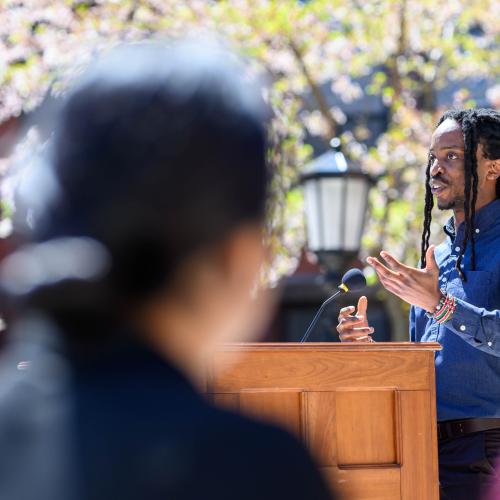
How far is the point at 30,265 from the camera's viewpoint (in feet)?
3.43

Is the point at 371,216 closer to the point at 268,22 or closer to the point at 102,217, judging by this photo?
the point at 268,22

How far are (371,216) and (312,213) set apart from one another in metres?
3.27

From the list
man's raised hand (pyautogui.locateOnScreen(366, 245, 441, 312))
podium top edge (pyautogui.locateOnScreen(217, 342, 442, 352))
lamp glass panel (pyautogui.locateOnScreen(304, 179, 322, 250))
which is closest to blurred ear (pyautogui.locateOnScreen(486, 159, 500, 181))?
man's raised hand (pyautogui.locateOnScreen(366, 245, 441, 312))

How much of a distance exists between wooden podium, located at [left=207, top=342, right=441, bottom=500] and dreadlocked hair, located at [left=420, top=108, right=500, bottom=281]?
453 mm

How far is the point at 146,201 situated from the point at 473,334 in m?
2.05

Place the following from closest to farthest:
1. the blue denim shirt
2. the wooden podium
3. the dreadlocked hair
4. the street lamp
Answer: the wooden podium, the blue denim shirt, the dreadlocked hair, the street lamp

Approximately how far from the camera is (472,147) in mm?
3316

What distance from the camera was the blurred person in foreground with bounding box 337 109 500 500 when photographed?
9.61ft

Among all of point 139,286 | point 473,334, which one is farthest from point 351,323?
→ point 139,286

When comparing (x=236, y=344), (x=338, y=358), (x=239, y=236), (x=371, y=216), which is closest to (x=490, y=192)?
(x=338, y=358)

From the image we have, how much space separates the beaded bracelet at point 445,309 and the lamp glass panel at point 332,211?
434 cm

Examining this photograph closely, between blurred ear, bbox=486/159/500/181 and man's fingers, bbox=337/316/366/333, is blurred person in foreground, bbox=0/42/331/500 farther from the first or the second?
blurred ear, bbox=486/159/500/181

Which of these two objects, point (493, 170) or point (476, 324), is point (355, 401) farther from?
point (493, 170)

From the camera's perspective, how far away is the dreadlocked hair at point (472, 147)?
10.5 ft
